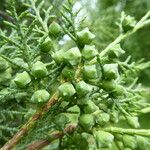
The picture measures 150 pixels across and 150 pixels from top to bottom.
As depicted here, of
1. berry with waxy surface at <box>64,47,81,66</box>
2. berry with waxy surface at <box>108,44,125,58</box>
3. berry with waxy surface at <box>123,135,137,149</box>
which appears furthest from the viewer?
berry with waxy surface at <box>123,135,137,149</box>

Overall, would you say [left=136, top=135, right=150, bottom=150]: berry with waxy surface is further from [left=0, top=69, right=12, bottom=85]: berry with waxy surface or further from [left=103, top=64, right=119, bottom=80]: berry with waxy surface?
[left=0, top=69, right=12, bottom=85]: berry with waxy surface

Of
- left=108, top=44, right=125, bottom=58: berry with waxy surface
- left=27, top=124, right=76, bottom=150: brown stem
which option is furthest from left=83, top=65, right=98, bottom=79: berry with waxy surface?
left=27, top=124, right=76, bottom=150: brown stem

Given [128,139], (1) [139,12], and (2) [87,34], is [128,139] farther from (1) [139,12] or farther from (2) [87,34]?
(1) [139,12]

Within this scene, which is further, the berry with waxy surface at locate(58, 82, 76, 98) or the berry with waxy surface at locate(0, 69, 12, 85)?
the berry with waxy surface at locate(0, 69, 12, 85)

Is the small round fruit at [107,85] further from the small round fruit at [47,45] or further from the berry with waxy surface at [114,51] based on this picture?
the small round fruit at [47,45]

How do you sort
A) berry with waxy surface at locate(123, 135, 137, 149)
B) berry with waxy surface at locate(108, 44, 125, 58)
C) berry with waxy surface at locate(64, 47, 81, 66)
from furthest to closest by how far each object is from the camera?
1. berry with waxy surface at locate(123, 135, 137, 149)
2. berry with waxy surface at locate(108, 44, 125, 58)
3. berry with waxy surface at locate(64, 47, 81, 66)

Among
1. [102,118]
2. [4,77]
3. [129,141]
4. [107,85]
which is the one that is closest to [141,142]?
[129,141]

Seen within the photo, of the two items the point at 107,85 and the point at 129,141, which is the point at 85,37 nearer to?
the point at 107,85
